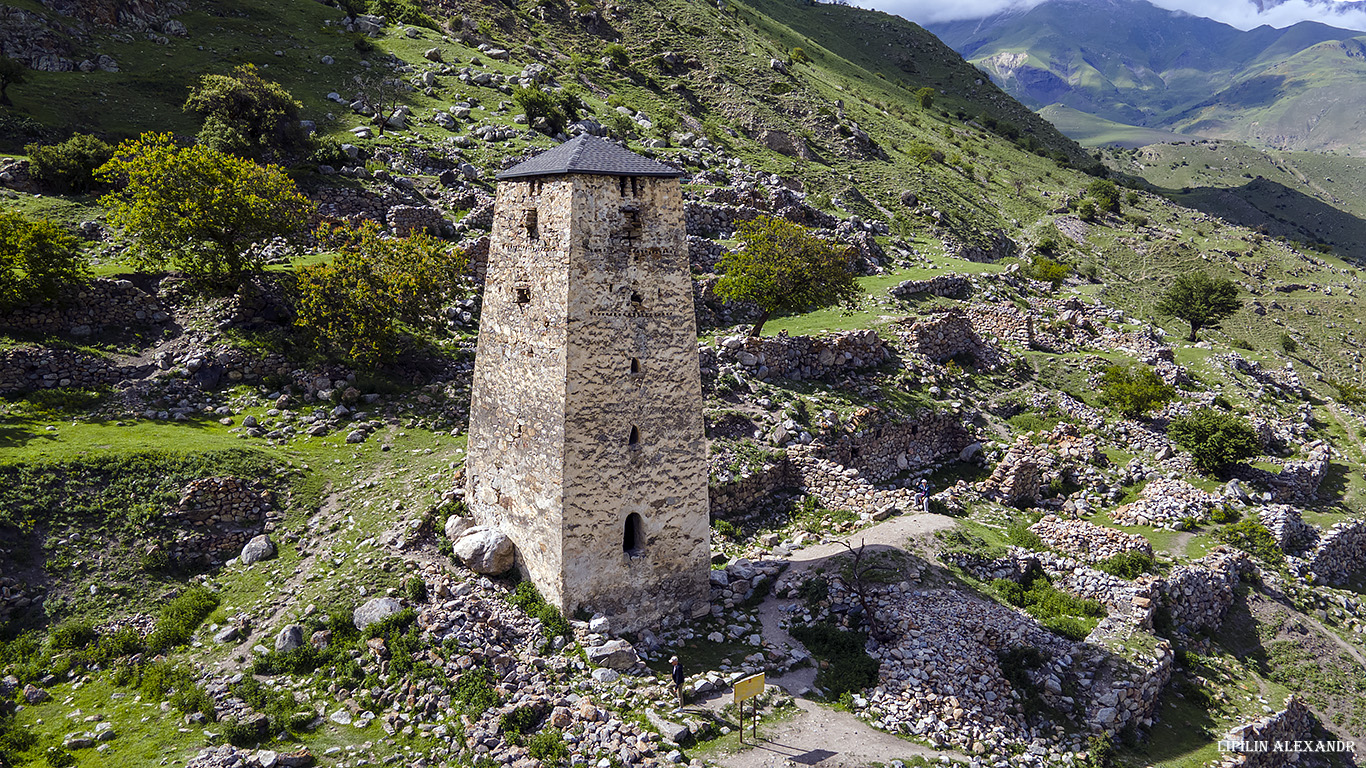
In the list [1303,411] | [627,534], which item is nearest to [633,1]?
[1303,411]

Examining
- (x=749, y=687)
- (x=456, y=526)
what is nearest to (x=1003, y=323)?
(x=749, y=687)

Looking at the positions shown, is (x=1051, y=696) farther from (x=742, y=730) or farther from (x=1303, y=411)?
(x=1303, y=411)

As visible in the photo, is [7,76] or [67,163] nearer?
[67,163]

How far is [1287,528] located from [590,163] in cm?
2449

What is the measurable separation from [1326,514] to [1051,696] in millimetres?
18392

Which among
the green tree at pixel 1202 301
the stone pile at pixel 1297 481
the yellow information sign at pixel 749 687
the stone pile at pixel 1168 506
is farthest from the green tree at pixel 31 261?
the green tree at pixel 1202 301

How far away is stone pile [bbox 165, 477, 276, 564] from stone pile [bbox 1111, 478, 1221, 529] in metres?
26.2

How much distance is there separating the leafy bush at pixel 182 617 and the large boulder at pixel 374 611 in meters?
3.26

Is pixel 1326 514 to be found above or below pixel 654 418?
below

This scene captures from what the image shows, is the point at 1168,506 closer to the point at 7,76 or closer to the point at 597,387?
the point at 597,387

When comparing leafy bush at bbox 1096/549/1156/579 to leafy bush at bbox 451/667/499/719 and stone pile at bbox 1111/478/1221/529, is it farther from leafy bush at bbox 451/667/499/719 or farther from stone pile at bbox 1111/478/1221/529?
leafy bush at bbox 451/667/499/719

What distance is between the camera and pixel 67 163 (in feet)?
83.4

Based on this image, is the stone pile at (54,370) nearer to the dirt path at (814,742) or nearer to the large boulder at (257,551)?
the large boulder at (257,551)

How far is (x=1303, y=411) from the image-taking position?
31109mm
